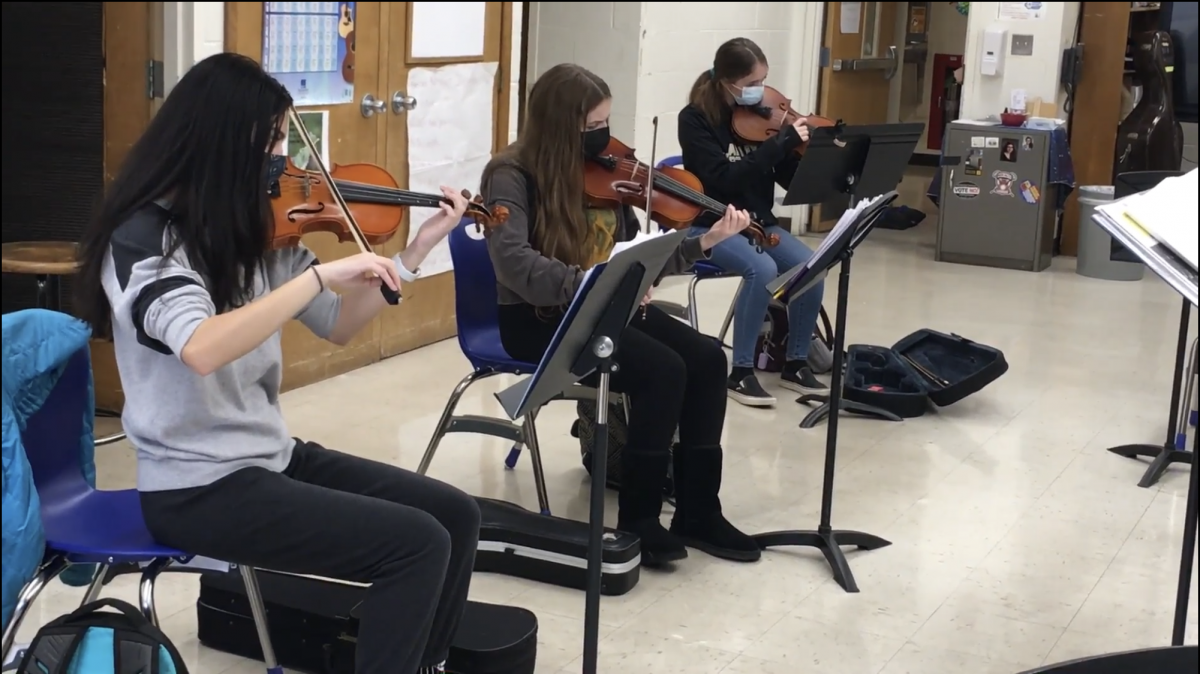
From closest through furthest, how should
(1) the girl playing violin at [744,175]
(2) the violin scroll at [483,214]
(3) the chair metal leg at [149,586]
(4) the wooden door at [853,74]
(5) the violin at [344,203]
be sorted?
(3) the chair metal leg at [149,586]
(5) the violin at [344,203]
(2) the violin scroll at [483,214]
(1) the girl playing violin at [744,175]
(4) the wooden door at [853,74]

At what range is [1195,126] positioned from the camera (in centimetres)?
727

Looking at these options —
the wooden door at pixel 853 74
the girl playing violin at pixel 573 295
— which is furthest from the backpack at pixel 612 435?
the wooden door at pixel 853 74

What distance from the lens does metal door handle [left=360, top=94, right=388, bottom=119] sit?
420 centimetres

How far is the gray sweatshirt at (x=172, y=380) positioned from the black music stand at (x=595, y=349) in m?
0.40

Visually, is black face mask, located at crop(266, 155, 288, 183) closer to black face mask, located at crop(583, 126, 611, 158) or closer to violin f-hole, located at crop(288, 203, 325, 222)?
violin f-hole, located at crop(288, 203, 325, 222)

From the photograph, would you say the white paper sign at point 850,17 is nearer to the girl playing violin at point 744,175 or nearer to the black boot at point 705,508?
the girl playing violin at point 744,175

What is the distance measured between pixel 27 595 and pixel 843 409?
2.80 metres

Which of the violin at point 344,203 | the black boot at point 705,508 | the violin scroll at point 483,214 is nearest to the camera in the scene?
the violin at point 344,203

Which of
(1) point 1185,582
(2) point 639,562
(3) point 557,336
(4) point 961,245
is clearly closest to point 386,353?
(2) point 639,562

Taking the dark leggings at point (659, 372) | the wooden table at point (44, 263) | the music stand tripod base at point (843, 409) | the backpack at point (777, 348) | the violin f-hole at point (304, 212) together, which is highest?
the violin f-hole at point (304, 212)

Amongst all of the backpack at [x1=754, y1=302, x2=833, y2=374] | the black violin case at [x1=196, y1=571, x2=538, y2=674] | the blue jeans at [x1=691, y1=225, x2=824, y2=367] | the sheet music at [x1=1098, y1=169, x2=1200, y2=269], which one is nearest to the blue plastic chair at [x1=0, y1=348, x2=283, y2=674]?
the black violin case at [x1=196, y1=571, x2=538, y2=674]

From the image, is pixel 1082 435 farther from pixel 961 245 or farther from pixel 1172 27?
pixel 1172 27

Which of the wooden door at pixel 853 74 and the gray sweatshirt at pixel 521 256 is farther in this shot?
the wooden door at pixel 853 74

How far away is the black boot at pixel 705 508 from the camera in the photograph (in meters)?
2.96
